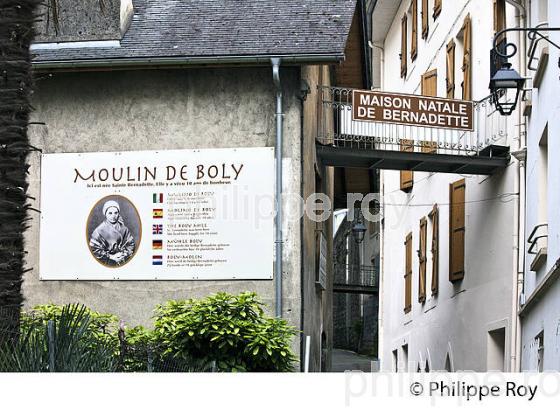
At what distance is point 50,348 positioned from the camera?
419 inches

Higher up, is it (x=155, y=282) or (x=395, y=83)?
(x=395, y=83)

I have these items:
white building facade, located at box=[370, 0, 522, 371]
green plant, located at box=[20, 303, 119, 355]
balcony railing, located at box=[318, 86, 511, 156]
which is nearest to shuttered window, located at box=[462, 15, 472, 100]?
white building facade, located at box=[370, 0, 522, 371]

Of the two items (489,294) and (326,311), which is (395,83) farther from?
(489,294)

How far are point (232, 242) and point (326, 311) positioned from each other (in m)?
6.65

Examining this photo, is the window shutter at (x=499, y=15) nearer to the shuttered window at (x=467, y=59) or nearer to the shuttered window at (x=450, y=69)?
the shuttered window at (x=467, y=59)

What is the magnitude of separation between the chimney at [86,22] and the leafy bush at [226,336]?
4.65 m

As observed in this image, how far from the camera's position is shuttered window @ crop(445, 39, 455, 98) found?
23.5m

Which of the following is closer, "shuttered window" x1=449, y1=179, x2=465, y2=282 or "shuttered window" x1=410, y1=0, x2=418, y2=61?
"shuttered window" x1=449, y1=179, x2=465, y2=282

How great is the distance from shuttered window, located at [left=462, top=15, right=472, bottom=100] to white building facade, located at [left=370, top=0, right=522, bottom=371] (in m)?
0.02

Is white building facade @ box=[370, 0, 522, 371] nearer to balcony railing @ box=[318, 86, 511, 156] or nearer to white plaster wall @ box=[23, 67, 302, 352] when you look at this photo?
balcony railing @ box=[318, 86, 511, 156]

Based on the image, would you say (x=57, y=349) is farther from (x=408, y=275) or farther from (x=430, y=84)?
(x=408, y=275)

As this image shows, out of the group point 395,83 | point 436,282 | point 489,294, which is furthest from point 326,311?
point 395,83

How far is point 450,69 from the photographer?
77.5ft

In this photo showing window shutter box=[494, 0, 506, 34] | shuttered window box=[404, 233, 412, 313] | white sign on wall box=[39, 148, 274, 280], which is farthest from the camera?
shuttered window box=[404, 233, 412, 313]
